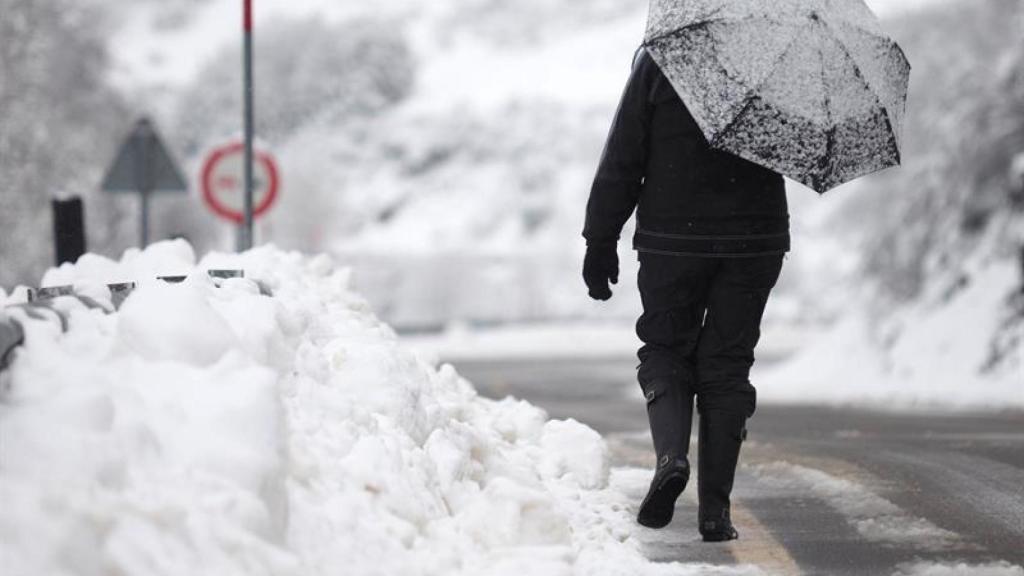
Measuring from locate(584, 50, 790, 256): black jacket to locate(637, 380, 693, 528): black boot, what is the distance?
1.68ft

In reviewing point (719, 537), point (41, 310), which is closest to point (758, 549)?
point (719, 537)

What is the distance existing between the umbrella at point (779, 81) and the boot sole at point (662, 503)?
1.11 metres

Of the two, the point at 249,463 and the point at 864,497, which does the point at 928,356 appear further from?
the point at 249,463

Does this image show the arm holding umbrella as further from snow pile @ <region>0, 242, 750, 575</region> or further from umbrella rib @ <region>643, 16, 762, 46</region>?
snow pile @ <region>0, 242, 750, 575</region>

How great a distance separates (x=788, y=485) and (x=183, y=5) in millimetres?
167668

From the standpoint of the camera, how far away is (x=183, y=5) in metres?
166

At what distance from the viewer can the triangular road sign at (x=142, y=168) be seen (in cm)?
1291

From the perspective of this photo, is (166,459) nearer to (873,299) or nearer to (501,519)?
(501,519)

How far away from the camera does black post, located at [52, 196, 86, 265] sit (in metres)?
9.79

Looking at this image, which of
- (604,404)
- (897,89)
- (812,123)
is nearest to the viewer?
(812,123)

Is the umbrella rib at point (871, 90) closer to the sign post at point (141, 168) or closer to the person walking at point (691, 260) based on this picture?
the person walking at point (691, 260)

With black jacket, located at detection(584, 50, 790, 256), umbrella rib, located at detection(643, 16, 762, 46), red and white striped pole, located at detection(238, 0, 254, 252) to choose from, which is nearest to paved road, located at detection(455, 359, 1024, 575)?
black jacket, located at detection(584, 50, 790, 256)

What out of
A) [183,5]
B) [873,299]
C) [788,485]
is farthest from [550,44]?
[788,485]

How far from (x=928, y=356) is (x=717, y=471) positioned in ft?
46.2
